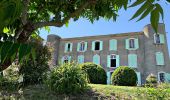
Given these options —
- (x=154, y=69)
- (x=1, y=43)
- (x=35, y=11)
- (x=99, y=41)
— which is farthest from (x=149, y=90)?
(x=99, y=41)

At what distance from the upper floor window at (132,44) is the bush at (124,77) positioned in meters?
16.0

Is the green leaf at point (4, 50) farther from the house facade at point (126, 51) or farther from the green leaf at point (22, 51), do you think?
the house facade at point (126, 51)

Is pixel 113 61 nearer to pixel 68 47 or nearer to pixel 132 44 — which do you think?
pixel 132 44

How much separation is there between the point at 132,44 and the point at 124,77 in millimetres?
17213

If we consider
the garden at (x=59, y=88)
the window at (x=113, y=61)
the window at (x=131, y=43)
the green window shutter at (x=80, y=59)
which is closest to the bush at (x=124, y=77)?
the garden at (x=59, y=88)

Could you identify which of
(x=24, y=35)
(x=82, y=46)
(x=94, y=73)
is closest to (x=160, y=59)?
(x=82, y=46)

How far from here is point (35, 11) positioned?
2682 mm

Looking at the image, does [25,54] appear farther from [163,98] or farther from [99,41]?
[99,41]

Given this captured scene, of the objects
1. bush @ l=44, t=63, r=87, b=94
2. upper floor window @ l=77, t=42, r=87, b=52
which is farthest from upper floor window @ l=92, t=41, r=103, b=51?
bush @ l=44, t=63, r=87, b=94

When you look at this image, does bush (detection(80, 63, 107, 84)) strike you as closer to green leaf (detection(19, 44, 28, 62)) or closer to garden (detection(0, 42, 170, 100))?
garden (detection(0, 42, 170, 100))

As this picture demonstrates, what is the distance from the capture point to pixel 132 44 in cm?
3694

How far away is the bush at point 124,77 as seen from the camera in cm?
1995

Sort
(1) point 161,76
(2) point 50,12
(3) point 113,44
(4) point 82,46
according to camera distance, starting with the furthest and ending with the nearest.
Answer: (4) point 82,46 → (3) point 113,44 → (1) point 161,76 → (2) point 50,12

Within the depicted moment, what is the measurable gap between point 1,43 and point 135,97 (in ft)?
33.9
